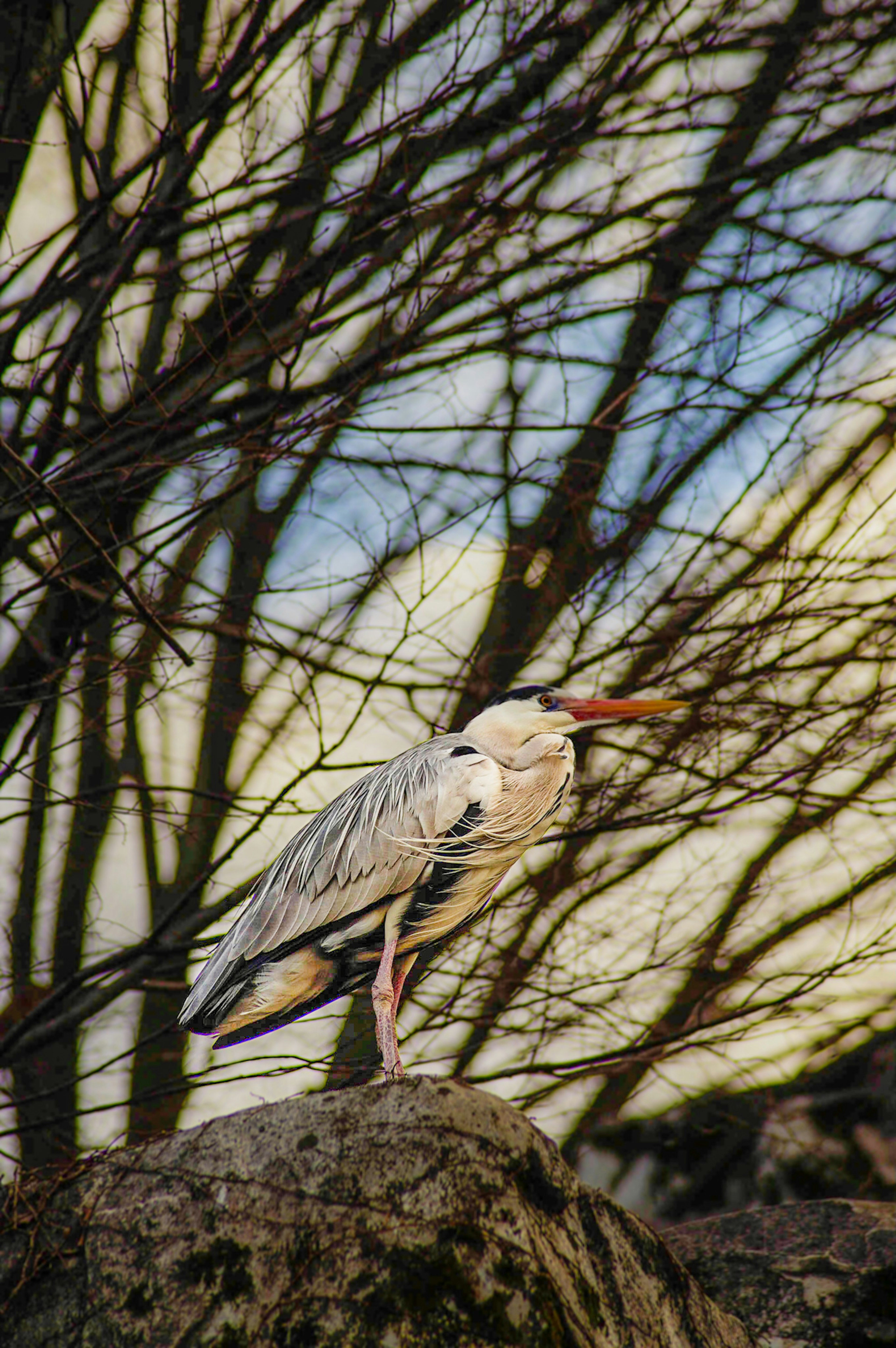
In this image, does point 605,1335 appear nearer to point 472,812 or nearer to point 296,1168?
point 296,1168

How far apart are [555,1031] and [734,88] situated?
14.7 feet

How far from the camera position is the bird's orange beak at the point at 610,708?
9.08 ft

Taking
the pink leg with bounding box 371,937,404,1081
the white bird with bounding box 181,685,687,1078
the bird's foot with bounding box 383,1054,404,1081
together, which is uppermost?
the white bird with bounding box 181,685,687,1078

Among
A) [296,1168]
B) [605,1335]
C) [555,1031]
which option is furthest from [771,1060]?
[296,1168]

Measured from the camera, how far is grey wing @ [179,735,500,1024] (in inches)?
98.8

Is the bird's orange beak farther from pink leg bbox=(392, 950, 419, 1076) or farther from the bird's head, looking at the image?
pink leg bbox=(392, 950, 419, 1076)

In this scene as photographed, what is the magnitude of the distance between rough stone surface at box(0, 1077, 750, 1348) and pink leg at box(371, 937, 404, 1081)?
0.12 meters

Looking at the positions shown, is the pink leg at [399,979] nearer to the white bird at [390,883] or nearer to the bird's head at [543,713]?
the white bird at [390,883]

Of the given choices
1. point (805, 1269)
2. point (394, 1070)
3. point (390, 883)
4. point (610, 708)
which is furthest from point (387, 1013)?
point (805, 1269)

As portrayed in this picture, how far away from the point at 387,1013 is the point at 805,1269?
1734mm

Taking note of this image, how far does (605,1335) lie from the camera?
2.22 meters

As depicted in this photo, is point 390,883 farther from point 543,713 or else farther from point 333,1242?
point 333,1242

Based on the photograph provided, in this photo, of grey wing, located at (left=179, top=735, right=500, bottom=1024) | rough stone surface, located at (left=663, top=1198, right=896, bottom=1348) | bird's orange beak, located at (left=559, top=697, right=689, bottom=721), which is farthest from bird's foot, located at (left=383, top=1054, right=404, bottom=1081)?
rough stone surface, located at (left=663, top=1198, right=896, bottom=1348)

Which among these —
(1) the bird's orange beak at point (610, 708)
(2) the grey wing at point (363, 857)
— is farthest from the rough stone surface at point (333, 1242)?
(1) the bird's orange beak at point (610, 708)
